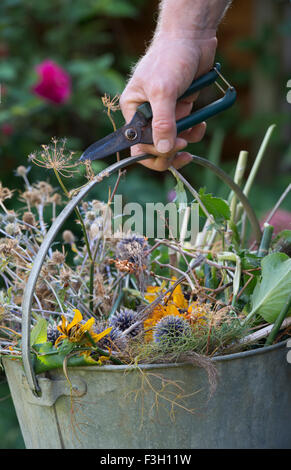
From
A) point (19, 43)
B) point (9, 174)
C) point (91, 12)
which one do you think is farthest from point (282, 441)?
point (19, 43)

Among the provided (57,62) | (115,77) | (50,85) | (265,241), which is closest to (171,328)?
(265,241)

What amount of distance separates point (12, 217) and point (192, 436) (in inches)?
15.4

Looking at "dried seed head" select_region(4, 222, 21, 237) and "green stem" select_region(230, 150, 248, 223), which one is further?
"green stem" select_region(230, 150, 248, 223)

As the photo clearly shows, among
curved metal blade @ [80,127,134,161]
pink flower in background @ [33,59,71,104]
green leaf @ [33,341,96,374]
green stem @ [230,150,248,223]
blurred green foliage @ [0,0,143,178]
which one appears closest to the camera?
green leaf @ [33,341,96,374]

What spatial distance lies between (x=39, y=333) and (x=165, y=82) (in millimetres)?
343

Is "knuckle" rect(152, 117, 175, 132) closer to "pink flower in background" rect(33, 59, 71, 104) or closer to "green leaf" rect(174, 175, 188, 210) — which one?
"green leaf" rect(174, 175, 188, 210)

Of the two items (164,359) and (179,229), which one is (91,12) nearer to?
(179,229)

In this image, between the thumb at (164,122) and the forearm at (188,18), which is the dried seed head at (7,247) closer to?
the thumb at (164,122)

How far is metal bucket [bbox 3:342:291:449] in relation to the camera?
0.61 m

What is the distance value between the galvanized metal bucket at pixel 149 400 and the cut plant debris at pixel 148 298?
0.8 inches

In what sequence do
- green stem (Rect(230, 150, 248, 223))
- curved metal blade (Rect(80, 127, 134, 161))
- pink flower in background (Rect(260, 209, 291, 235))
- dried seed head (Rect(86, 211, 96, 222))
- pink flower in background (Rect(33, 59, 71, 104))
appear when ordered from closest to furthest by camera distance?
curved metal blade (Rect(80, 127, 134, 161)) < dried seed head (Rect(86, 211, 96, 222)) < green stem (Rect(230, 150, 248, 223)) < pink flower in background (Rect(260, 209, 291, 235)) < pink flower in background (Rect(33, 59, 71, 104))

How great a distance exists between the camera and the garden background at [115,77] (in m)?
2.15

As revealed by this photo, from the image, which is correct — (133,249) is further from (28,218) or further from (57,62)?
(57,62)

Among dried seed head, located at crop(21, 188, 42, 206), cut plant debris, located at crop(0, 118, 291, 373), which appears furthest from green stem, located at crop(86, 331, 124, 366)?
dried seed head, located at crop(21, 188, 42, 206)
